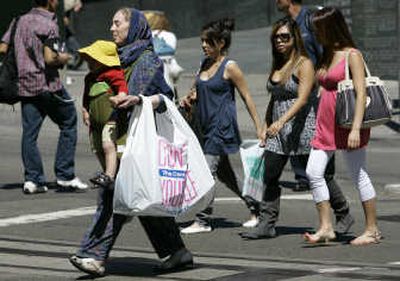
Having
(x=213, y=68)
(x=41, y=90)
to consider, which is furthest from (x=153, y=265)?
(x=41, y=90)

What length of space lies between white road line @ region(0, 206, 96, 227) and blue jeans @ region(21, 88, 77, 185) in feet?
4.25

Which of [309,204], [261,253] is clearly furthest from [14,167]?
[261,253]

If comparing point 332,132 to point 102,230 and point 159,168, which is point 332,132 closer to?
point 159,168

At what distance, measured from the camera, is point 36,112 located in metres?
14.3

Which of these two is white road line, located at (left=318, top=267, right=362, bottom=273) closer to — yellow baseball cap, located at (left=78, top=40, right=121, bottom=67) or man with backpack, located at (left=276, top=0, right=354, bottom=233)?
man with backpack, located at (left=276, top=0, right=354, bottom=233)

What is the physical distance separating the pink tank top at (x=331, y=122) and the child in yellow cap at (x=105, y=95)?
5.90 ft

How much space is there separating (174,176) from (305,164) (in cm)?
223

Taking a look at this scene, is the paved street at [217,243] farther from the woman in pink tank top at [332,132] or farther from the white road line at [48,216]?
the woman in pink tank top at [332,132]

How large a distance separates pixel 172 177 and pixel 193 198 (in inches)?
10.6

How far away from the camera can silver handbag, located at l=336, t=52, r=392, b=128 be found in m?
10.4

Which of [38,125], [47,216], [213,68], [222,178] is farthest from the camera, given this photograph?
[38,125]

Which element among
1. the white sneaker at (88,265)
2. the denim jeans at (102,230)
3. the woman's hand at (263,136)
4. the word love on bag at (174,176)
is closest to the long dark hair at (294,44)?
the woman's hand at (263,136)

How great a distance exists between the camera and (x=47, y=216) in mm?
12633

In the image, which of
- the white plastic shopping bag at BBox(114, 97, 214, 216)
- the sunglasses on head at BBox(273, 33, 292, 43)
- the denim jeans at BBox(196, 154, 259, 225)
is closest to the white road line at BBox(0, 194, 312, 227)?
the denim jeans at BBox(196, 154, 259, 225)
